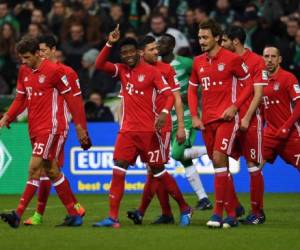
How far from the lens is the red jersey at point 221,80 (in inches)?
539

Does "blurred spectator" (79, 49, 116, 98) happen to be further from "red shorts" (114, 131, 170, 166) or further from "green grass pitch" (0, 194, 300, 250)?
"red shorts" (114, 131, 170, 166)

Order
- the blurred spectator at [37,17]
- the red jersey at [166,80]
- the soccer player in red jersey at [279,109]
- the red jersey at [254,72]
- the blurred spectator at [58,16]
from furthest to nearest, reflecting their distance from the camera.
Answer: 1. the blurred spectator at [58,16]
2. the blurred spectator at [37,17]
3. the soccer player in red jersey at [279,109]
4. the red jersey at [166,80]
5. the red jersey at [254,72]

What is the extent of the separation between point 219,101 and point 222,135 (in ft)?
1.39

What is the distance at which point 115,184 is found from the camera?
45.2 ft

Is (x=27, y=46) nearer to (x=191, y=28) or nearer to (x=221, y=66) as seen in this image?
(x=221, y=66)

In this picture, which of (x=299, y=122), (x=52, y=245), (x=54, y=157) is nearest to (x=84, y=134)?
(x=54, y=157)

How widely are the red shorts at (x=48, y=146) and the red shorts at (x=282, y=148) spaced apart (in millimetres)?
3136

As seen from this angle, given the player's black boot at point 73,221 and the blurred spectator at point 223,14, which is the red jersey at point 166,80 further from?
the blurred spectator at point 223,14

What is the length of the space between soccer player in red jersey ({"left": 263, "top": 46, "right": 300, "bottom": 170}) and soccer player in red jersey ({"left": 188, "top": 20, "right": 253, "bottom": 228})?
6.47 ft

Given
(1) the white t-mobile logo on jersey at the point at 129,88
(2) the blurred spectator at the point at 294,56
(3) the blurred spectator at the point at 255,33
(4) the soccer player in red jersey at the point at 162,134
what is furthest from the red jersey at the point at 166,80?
(3) the blurred spectator at the point at 255,33

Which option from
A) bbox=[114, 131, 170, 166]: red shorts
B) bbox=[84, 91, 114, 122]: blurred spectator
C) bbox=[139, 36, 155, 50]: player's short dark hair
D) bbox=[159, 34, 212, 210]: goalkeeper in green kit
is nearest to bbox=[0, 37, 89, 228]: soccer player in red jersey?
bbox=[114, 131, 170, 166]: red shorts

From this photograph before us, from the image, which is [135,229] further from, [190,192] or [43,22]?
[43,22]

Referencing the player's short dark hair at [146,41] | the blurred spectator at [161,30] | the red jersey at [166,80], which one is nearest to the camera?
the player's short dark hair at [146,41]

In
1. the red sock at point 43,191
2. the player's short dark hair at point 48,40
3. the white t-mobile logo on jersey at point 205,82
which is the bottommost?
the red sock at point 43,191
